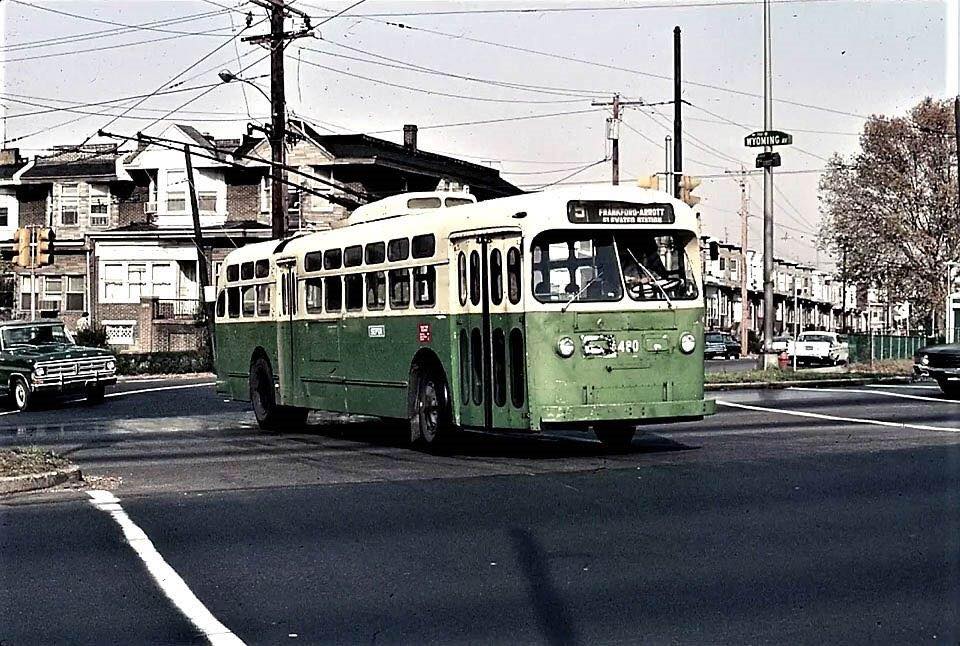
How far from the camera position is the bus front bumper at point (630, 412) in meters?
16.1

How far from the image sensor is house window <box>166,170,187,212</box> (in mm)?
64062

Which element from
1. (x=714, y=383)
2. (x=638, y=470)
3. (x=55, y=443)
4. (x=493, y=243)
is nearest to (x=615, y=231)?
(x=493, y=243)

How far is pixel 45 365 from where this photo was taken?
3120cm

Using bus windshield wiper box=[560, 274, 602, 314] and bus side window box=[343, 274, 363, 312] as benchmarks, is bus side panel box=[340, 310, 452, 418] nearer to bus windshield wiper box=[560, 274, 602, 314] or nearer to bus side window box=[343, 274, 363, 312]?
bus side window box=[343, 274, 363, 312]

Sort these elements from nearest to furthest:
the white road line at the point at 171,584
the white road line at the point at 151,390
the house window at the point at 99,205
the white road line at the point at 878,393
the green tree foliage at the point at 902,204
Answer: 1. the white road line at the point at 171,584
2. the white road line at the point at 878,393
3. the white road line at the point at 151,390
4. the green tree foliage at the point at 902,204
5. the house window at the point at 99,205

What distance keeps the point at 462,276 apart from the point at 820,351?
48.0 m

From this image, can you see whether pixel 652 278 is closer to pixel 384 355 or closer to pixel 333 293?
pixel 384 355

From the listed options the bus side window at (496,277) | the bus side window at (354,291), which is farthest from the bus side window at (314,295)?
the bus side window at (496,277)

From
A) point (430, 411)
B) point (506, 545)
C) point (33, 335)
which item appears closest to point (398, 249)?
point (430, 411)

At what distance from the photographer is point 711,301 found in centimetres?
10588

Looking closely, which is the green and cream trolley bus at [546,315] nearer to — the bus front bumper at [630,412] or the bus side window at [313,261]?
the bus front bumper at [630,412]

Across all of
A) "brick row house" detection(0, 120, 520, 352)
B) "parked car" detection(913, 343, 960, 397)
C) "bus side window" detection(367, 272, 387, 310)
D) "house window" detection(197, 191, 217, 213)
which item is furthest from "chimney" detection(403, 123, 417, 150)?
"bus side window" detection(367, 272, 387, 310)

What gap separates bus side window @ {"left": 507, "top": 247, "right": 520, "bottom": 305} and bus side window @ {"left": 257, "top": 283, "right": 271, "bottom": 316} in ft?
24.6

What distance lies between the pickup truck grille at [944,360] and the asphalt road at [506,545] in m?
10.2
